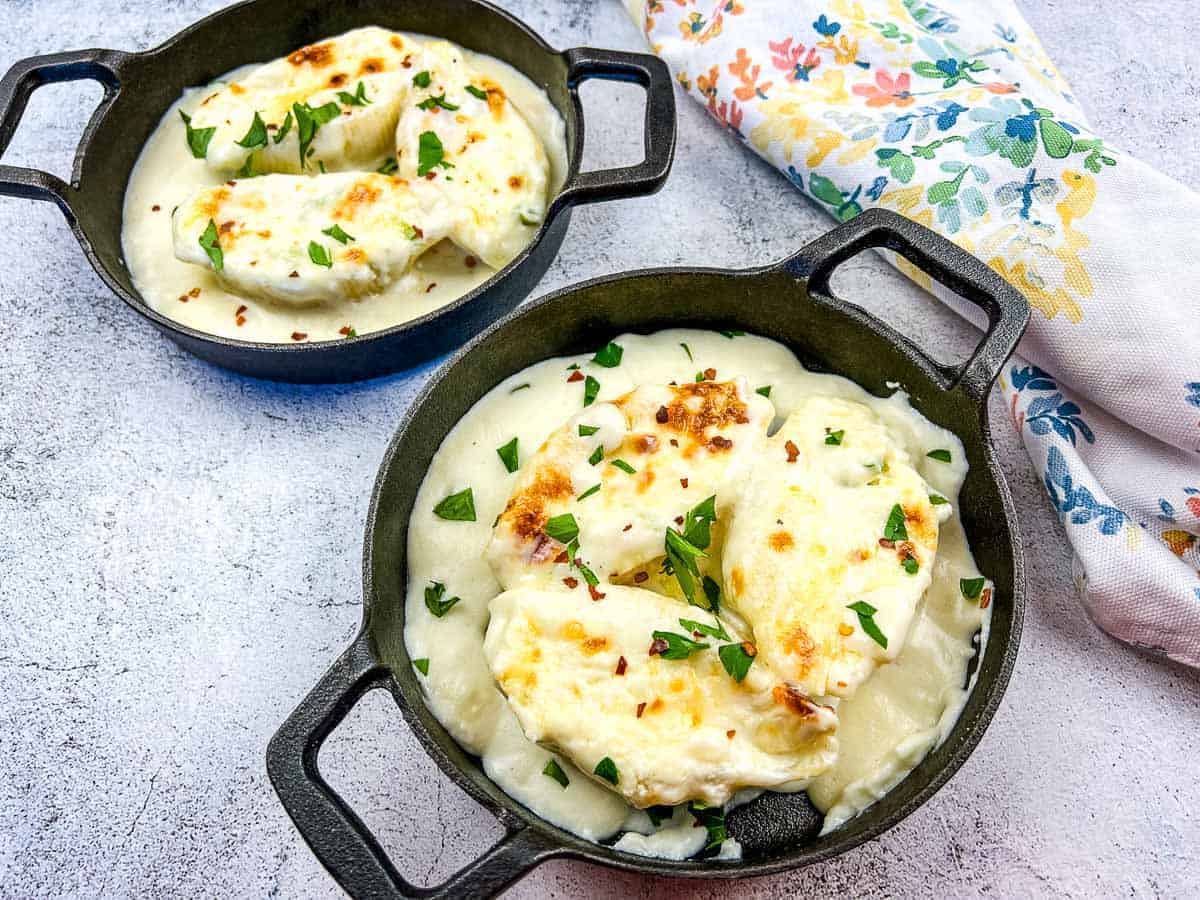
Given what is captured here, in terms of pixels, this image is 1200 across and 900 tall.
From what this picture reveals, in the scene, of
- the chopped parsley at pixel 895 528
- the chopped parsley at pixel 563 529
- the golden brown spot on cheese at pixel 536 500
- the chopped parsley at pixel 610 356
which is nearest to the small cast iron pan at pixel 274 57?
the chopped parsley at pixel 610 356

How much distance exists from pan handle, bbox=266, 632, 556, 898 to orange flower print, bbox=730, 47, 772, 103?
2203 millimetres

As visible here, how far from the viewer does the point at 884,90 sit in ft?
10.5

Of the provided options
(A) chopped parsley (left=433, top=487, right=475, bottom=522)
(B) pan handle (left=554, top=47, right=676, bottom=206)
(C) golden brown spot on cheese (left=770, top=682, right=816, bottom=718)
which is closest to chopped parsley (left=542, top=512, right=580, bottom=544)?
(A) chopped parsley (left=433, top=487, right=475, bottom=522)

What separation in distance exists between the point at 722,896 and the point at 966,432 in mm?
1203

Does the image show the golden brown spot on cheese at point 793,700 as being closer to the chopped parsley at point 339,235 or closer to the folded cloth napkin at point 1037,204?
the folded cloth napkin at point 1037,204

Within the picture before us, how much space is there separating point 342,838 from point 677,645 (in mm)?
717

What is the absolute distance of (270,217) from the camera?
2.93 m

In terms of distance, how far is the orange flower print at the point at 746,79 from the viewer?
10.8ft

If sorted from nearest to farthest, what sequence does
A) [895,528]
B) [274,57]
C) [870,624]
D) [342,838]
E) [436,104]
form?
[342,838], [870,624], [895,528], [436,104], [274,57]

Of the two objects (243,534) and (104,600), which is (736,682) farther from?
(104,600)

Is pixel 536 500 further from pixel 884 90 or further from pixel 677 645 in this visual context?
pixel 884 90

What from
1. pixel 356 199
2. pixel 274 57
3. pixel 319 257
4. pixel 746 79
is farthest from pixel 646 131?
pixel 274 57

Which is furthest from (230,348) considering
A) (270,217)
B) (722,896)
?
(722,896)

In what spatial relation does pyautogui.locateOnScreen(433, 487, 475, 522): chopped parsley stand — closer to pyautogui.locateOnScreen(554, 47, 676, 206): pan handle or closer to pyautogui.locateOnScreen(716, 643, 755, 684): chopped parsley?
pyautogui.locateOnScreen(716, 643, 755, 684): chopped parsley
